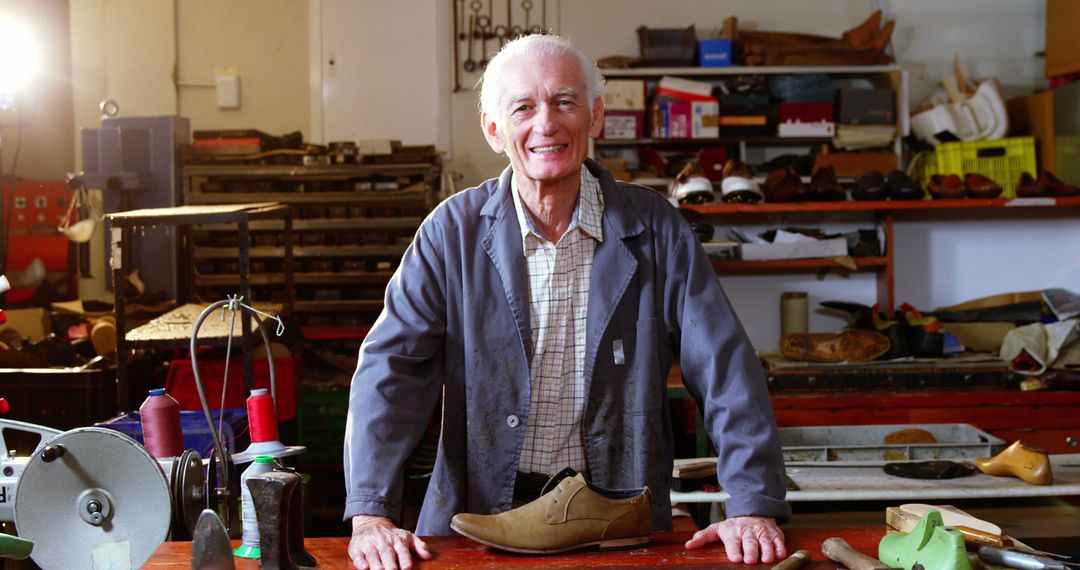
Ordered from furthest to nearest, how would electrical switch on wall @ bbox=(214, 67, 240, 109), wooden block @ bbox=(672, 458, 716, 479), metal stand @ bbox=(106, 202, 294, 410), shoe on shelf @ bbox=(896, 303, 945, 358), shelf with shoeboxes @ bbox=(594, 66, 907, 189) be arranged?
1. electrical switch on wall @ bbox=(214, 67, 240, 109)
2. shelf with shoeboxes @ bbox=(594, 66, 907, 189)
3. shoe on shelf @ bbox=(896, 303, 945, 358)
4. metal stand @ bbox=(106, 202, 294, 410)
5. wooden block @ bbox=(672, 458, 716, 479)

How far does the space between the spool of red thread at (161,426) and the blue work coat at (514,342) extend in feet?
1.54

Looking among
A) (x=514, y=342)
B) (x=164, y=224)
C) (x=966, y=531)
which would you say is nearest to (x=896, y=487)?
(x=966, y=531)

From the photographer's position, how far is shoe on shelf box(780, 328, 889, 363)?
Answer: 13.7ft

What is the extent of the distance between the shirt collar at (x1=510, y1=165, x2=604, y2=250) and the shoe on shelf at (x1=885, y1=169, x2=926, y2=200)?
295 centimetres

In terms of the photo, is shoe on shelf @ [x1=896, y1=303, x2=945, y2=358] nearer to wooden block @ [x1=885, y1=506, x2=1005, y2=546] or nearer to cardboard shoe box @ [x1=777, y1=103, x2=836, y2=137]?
cardboard shoe box @ [x1=777, y1=103, x2=836, y2=137]

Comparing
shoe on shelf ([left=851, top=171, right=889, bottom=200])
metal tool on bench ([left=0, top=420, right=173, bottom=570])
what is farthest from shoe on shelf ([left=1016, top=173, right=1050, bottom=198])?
metal tool on bench ([left=0, top=420, right=173, bottom=570])

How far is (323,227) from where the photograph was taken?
5.16 metres

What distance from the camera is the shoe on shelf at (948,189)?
4.62 metres

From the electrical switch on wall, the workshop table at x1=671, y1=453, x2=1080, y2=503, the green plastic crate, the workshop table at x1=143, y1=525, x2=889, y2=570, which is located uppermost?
the electrical switch on wall

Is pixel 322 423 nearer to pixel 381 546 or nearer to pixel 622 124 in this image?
pixel 622 124

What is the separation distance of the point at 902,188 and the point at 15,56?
410 cm

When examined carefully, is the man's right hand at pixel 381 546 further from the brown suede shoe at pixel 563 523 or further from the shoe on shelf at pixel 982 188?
the shoe on shelf at pixel 982 188

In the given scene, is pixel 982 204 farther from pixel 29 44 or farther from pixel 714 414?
pixel 29 44

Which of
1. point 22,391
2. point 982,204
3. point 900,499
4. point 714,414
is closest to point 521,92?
point 714,414
